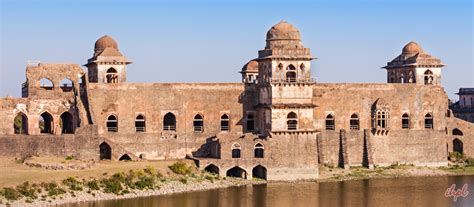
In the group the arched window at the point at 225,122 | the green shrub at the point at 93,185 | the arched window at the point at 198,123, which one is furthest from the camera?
the arched window at the point at 225,122

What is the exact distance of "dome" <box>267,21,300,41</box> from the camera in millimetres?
54622

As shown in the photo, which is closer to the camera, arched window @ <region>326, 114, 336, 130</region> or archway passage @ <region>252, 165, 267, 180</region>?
archway passage @ <region>252, 165, 267, 180</region>

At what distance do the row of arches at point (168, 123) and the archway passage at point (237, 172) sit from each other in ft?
12.4

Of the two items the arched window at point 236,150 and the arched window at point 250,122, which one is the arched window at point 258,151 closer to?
the arched window at point 236,150

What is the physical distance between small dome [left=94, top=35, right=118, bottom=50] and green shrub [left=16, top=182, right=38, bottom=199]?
17110mm

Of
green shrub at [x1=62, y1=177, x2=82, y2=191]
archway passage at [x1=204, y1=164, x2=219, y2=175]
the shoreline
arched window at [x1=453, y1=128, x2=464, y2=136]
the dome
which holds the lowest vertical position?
the shoreline

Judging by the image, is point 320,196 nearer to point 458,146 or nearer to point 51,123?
point 51,123

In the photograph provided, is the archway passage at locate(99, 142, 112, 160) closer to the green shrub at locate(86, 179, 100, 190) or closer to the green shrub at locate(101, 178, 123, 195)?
the green shrub at locate(101, 178, 123, 195)

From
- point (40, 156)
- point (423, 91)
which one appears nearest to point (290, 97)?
point (423, 91)

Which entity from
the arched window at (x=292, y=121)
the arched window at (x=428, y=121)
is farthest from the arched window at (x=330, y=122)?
the arched window at (x=428, y=121)

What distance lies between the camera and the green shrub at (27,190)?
43.0 metres

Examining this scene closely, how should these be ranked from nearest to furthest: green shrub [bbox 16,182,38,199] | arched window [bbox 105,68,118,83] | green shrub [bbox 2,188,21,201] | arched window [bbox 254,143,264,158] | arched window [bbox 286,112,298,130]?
green shrub [bbox 2,188,21,201] < green shrub [bbox 16,182,38,199] < arched window [bbox 254,143,264,158] < arched window [bbox 286,112,298,130] < arched window [bbox 105,68,118,83]

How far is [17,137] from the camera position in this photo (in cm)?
5003

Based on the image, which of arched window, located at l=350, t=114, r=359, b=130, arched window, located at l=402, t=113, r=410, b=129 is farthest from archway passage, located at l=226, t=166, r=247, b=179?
arched window, located at l=402, t=113, r=410, b=129
